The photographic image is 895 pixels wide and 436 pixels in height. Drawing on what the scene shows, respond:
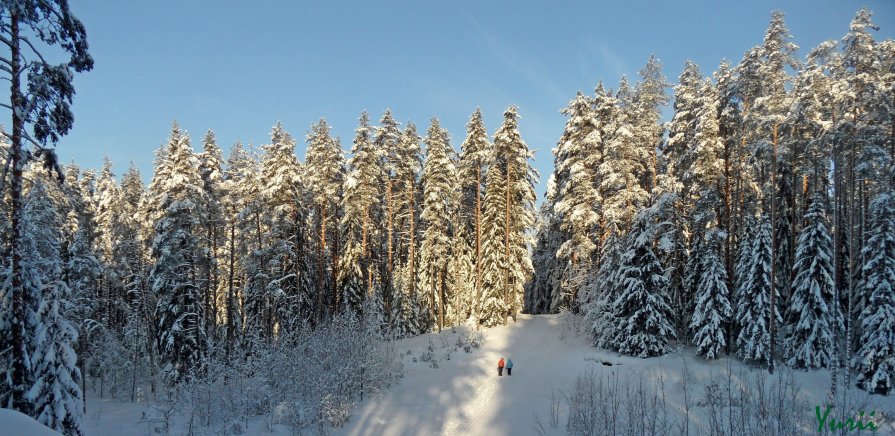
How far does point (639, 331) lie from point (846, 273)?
1149 centimetres

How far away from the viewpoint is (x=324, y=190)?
Result: 36750 mm

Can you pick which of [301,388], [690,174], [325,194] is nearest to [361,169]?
[325,194]

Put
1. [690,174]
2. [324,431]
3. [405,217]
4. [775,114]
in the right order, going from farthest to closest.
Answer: [405,217], [690,174], [775,114], [324,431]

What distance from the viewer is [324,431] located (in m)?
17.9

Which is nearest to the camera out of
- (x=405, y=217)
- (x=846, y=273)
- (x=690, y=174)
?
(x=846, y=273)

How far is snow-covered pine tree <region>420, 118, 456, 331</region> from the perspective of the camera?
39.6 metres

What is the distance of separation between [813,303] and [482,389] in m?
16.5

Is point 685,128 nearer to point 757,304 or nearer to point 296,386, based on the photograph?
point 757,304

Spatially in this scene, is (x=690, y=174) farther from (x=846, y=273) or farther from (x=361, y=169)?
(x=361, y=169)


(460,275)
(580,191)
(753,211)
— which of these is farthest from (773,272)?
(460,275)

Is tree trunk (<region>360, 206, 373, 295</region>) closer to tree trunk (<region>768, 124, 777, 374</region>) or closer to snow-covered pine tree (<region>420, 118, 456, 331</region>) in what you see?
snow-covered pine tree (<region>420, 118, 456, 331</region>)

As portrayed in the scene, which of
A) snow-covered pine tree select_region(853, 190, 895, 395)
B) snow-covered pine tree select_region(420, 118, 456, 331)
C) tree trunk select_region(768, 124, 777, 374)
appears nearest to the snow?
tree trunk select_region(768, 124, 777, 374)

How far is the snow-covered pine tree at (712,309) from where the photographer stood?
2584 centimetres

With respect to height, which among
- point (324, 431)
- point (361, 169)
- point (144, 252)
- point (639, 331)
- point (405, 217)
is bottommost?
point (324, 431)
